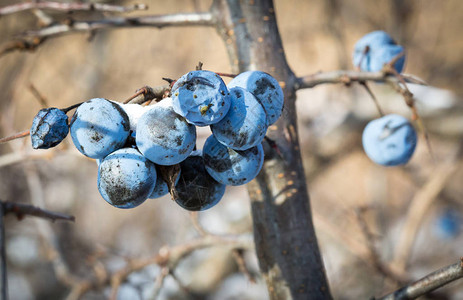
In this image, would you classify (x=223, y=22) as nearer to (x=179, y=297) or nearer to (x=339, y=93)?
(x=179, y=297)

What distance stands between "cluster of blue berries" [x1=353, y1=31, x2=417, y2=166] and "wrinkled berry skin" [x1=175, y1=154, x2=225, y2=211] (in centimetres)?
66

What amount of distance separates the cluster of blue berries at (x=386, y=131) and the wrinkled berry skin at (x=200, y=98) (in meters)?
0.75

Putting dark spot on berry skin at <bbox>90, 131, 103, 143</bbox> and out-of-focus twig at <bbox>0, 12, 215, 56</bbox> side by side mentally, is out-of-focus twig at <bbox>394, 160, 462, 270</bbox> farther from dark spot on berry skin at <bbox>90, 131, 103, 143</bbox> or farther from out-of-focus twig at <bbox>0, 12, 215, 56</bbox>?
dark spot on berry skin at <bbox>90, 131, 103, 143</bbox>

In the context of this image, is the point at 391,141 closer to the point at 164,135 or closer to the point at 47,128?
the point at 164,135

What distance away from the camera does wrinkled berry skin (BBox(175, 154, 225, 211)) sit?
2.24 ft

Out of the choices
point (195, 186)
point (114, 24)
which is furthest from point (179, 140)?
point (114, 24)

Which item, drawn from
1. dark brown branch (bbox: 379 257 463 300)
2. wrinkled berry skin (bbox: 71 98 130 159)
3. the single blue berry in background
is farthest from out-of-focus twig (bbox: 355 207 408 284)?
the single blue berry in background

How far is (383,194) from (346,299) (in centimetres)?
115

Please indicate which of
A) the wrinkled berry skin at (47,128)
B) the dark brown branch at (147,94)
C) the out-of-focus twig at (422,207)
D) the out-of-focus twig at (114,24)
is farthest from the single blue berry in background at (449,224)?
the wrinkled berry skin at (47,128)

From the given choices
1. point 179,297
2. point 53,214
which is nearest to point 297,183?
point 53,214

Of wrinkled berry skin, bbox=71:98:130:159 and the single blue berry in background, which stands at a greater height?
wrinkled berry skin, bbox=71:98:130:159

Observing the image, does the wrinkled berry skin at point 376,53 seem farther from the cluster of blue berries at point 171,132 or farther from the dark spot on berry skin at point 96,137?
the dark spot on berry skin at point 96,137

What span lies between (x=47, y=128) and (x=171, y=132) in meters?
0.18

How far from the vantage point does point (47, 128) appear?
22.5 inches
